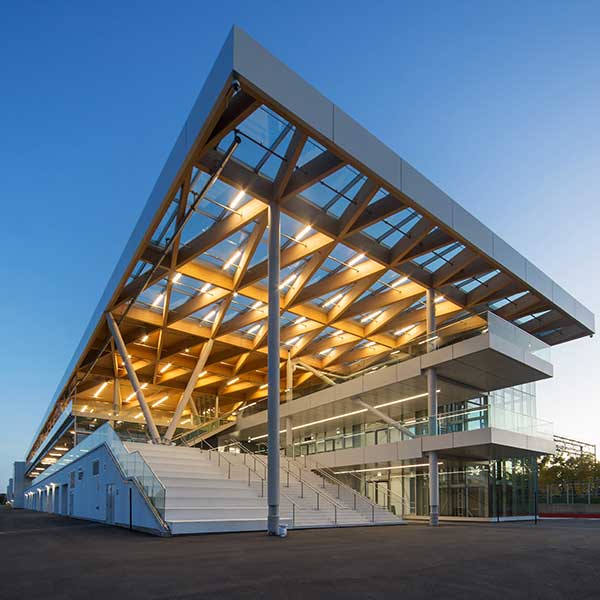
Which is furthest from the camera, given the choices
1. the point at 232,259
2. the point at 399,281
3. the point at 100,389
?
the point at 100,389

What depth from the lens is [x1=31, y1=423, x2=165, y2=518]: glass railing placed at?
16688mm

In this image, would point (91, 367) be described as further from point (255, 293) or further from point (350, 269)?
point (350, 269)

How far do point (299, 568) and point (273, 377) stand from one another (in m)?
9.65

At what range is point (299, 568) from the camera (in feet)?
30.1

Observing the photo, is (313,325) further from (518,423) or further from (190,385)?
(518,423)

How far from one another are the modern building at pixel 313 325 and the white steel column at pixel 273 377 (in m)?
0.06

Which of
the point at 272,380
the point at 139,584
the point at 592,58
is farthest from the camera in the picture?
the point at 272,380

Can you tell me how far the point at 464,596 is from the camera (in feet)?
22.7

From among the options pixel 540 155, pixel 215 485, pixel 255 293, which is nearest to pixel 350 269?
pixel 255 293

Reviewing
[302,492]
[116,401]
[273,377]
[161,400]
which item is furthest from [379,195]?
[161,400]

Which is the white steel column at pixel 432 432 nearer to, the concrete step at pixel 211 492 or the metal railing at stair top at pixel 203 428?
the concrete step at pixel 211 492

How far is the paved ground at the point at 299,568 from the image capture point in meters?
7.17

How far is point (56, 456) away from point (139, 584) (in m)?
61.1

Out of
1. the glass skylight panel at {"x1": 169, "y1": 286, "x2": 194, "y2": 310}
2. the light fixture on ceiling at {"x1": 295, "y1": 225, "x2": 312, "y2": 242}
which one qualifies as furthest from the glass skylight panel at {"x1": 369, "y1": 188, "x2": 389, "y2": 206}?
the glass skylight panel at {"x1": 169, "y1": 286, "x2": 194, "y2": 310}
